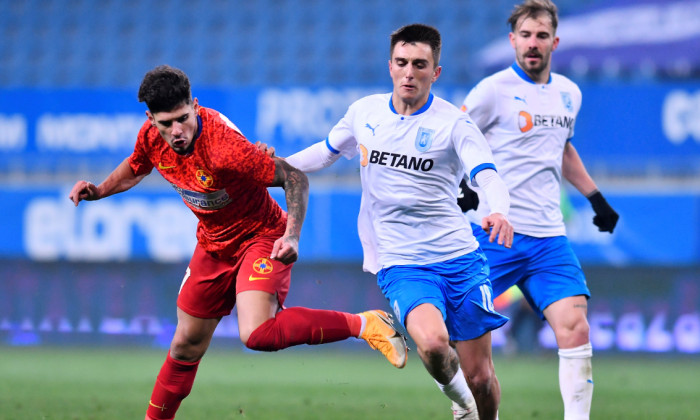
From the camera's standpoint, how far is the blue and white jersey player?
4.91 meters

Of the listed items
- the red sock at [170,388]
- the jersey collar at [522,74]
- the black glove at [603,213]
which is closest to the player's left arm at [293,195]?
the red sock at [170,388]

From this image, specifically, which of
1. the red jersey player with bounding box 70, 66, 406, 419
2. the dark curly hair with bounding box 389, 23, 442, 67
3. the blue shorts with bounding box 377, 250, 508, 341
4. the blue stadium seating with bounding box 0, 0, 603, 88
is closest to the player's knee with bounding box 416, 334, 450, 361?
the blue shorts with bounding box 377, 250, 508, 341

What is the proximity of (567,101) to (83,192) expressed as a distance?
9.44 ft

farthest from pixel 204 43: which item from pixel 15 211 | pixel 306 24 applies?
pixel 15 211

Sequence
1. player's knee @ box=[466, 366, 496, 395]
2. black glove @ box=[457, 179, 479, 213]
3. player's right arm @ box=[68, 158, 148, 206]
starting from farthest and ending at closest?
1. black glove @ box=[457, 179, 479, 213]
2. player's right arm @ box=[68, 158, 148, 206]
3. player's knee @ box=[466, 366, 496, 395]

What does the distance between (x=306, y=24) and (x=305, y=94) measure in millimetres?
3458

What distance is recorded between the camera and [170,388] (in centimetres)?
A: 532

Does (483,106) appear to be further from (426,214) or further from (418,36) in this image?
(426,214)

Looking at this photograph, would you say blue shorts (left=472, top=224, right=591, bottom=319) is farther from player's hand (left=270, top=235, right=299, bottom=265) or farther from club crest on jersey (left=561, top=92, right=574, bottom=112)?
player's hand (left=270, top=235, right=299, bottom=265)

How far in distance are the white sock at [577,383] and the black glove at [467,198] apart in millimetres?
953

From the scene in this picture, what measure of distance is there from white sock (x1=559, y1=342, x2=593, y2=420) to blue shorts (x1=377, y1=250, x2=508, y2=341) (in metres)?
0.51

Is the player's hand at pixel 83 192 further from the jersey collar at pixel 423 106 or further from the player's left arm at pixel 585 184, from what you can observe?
the player's left arm at pixel 585 184

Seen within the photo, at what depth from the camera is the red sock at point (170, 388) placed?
17.5 feet

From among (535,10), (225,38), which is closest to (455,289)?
(535,10)
